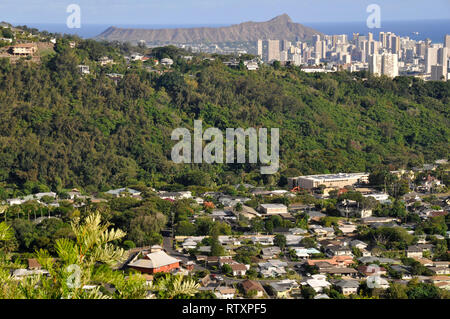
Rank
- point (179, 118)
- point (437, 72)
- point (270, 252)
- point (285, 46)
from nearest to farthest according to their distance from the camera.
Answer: point (270, 252)
point (179, 118)
point (437, 72)
point (285, 46)

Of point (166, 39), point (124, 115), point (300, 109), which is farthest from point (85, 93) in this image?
point (166, 39)

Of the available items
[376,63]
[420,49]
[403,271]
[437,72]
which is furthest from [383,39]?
[403,271]

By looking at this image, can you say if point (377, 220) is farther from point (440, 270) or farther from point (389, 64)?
point (389, 64)

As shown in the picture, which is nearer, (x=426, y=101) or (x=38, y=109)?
(x=38, y=109)

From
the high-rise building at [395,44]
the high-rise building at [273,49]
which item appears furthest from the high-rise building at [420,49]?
the high-rise building at [273,49]

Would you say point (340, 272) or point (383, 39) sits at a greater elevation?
point (383, 39)

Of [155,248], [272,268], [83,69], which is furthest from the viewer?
[83,69]

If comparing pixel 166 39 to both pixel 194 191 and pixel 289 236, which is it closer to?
pixel 194 191

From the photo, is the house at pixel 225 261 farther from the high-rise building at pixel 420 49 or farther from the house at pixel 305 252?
the high-rise building at pixel 420 49

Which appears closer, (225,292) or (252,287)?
(225,292)
